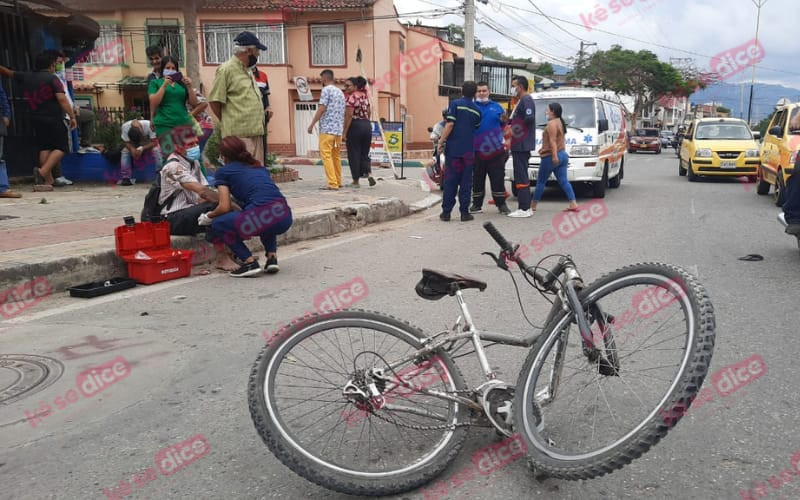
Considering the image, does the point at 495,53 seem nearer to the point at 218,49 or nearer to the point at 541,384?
the point at 218,49

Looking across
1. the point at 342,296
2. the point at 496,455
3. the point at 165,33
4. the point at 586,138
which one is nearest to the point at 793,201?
the point at 342,296

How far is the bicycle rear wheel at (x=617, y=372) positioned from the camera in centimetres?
218

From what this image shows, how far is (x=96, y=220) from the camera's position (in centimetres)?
741

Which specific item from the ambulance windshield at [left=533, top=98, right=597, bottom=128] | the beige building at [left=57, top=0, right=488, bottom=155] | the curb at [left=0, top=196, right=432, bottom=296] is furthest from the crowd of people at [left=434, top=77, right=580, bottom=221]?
the beige building at [left=57, top=0, right=488, bottom=155]

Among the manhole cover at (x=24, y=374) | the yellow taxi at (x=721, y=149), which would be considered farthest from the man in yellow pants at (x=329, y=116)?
the yellow taxi at (x=721, y=149)

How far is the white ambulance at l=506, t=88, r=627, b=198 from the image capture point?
11781 millimetres

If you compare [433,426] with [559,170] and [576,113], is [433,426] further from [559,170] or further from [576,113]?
[576,113]

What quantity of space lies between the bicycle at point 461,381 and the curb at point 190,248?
340cm

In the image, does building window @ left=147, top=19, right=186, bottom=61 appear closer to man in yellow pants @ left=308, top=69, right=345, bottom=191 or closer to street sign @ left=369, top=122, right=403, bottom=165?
street sign @ left=369, top=122, right=403, bottom=165

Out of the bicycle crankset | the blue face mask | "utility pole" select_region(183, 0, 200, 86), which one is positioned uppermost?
"utility pole" select_region(183, 0, 200, 86)

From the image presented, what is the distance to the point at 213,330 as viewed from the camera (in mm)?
4418

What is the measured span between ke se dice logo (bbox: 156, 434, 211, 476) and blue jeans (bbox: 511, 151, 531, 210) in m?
7.70

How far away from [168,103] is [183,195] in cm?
192

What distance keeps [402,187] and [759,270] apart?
802 cm
